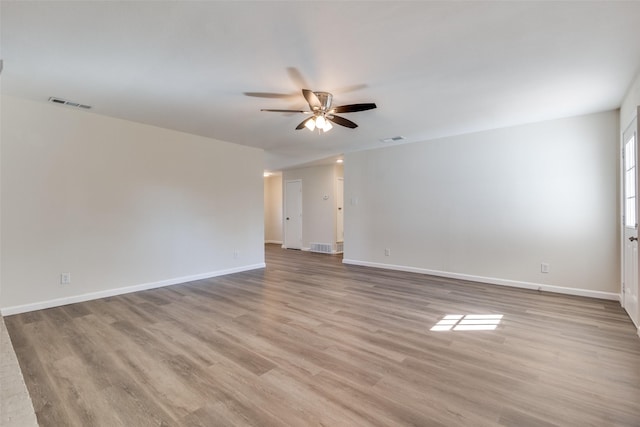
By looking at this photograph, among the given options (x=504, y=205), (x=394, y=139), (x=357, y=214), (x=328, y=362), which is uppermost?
(x=394, y=139)

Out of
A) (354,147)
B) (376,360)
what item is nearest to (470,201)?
(354,147)

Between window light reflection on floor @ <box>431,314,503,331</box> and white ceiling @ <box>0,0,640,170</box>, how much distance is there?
7.65 feet

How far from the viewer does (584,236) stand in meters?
3.86

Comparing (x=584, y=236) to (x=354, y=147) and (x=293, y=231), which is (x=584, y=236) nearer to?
(x=354, y=147)

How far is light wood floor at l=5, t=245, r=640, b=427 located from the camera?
165 cm

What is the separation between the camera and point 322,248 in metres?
8.03

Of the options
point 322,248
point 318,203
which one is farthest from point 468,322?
point 318,203

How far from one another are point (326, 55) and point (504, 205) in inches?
142

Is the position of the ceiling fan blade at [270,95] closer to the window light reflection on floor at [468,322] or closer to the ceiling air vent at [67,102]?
the ceiling air vent at [67,102]

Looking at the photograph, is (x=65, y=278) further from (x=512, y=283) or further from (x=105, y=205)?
(x=512, y=283)

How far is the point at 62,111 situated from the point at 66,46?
1.87m

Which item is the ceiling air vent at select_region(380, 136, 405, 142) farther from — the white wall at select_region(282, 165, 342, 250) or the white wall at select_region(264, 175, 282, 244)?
the white wall at select_region(264, 175, 282, 244)

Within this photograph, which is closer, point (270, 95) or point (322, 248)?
point (270, 95)

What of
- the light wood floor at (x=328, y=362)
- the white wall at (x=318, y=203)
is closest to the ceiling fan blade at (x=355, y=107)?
the light wood floor at (x=328, y=362)
